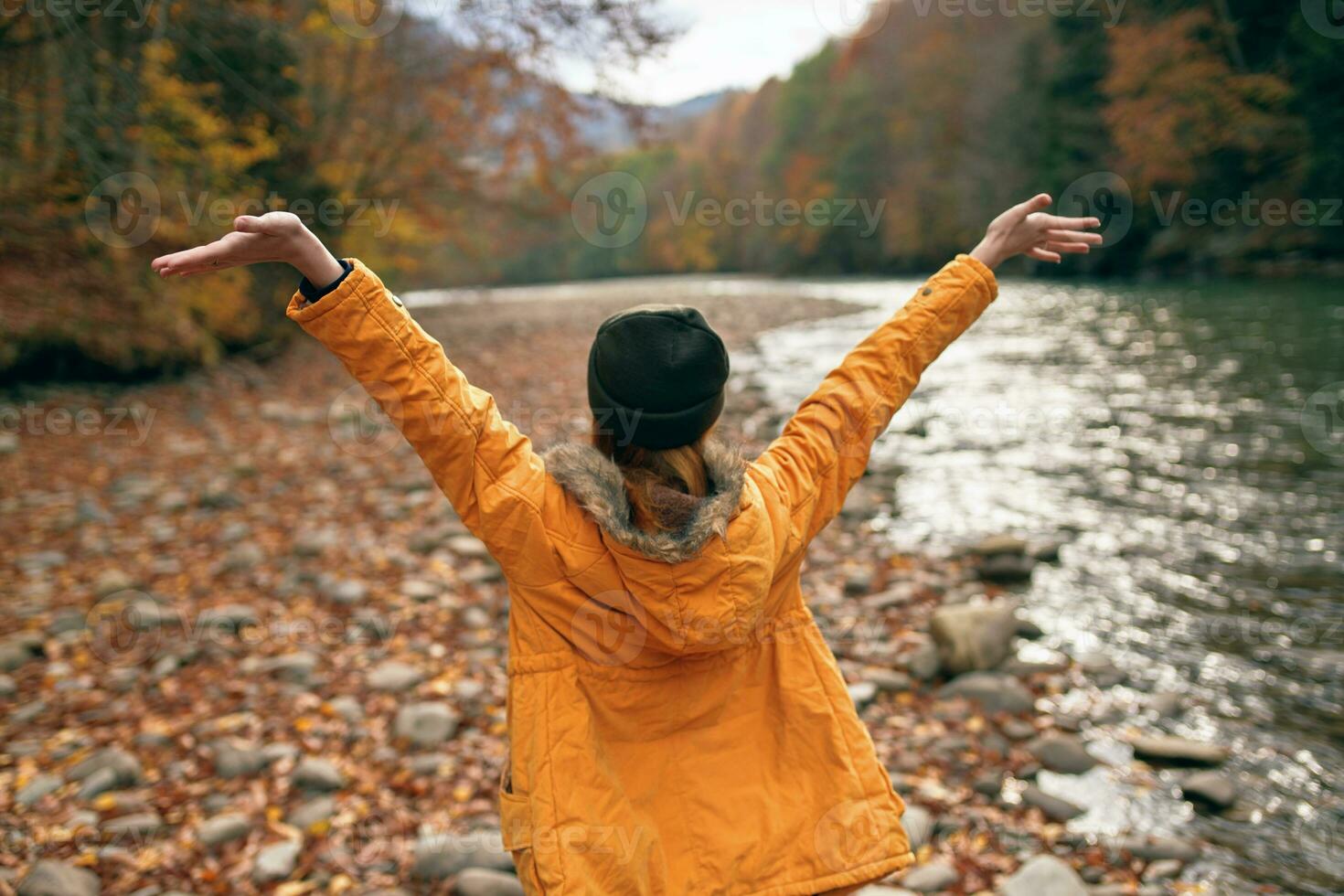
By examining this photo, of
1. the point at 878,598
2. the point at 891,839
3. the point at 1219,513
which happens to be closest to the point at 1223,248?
the point at 1219,513

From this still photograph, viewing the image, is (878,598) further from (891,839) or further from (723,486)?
(723,486)

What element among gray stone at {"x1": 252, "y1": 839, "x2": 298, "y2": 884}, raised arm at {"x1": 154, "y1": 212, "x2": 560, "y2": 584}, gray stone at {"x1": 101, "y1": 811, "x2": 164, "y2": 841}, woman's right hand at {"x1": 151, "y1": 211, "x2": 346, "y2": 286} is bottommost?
gray stone at {"x1": 252, "y1": 839, "x2": 298, "y2": 884}

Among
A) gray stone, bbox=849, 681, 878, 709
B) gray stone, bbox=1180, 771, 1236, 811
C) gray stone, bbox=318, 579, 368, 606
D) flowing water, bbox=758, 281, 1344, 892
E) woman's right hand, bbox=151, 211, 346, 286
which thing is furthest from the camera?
gray stone, bbox=318, 579, 368, 606

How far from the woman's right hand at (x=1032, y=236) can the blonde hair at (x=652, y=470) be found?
85 cm

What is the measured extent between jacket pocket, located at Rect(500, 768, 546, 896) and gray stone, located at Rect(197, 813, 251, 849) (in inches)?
71.4

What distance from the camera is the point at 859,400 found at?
1.88 meters

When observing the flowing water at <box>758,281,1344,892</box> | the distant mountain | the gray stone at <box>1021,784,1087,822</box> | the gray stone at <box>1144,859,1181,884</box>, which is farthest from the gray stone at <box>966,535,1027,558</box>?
the distant mountain

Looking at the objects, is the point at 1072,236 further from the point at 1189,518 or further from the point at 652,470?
the point at 1189,518

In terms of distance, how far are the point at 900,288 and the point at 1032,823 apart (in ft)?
99.0

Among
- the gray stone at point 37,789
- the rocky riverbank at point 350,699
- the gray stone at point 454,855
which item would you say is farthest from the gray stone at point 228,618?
the gray stone at point 454,855

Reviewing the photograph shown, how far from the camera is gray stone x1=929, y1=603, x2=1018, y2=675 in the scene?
4285mm

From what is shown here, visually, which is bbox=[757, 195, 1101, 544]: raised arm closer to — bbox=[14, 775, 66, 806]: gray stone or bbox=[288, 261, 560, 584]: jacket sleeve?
bbox=[288, 261, 560, 584]: jacket sleeve

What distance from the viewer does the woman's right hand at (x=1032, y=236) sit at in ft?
6.48

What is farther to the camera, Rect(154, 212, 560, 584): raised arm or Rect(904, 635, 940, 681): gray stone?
Rect(904, 635, 940, 681): gray stone
